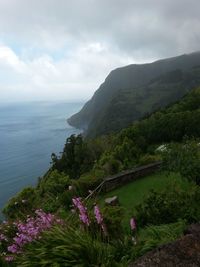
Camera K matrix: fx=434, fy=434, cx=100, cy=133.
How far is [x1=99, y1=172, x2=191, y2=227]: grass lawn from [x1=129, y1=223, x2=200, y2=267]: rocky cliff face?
8761 millimetres

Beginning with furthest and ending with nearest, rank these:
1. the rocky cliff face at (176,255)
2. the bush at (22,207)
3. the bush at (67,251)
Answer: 1. the bush at (22,207)
2. the bush at (67,251)
3. the rocky cliff face at (176,255)

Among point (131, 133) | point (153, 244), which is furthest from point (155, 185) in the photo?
point (131, 133)

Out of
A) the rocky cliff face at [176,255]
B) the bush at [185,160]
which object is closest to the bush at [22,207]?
the rocky cliff face at [176,255]

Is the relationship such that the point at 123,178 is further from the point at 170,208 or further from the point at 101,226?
the point at 101,226

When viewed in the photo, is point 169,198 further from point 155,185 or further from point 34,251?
point 155,185

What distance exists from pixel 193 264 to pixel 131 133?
53.4 m

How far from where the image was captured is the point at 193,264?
504 centimetres

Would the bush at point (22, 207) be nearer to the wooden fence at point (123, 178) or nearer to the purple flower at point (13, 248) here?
the purple flower at point (13, 248)

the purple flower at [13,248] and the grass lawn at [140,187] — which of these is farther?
the grass lawn at [140,187]

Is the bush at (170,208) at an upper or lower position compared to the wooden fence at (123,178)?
upper

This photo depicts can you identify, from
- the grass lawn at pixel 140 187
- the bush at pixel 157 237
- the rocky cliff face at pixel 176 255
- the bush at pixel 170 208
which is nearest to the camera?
the rocky cliff face at pixel 176 255

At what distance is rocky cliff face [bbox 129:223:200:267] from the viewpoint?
16.6ft

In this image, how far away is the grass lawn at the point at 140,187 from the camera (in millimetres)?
15062

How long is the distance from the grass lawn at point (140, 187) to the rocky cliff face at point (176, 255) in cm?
876
